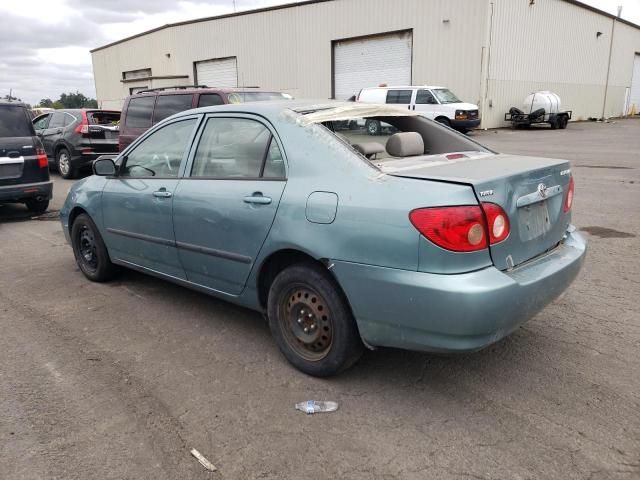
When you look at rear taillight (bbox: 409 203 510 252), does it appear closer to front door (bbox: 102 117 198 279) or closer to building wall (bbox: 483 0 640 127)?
front door (bbox: 102 117 198 279)

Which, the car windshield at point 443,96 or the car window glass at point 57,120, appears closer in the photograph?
the car window glass at point 57,120

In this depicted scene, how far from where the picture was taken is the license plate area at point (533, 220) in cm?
296

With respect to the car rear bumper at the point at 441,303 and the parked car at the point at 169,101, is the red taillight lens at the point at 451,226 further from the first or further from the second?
the parked car at the point at 169,101

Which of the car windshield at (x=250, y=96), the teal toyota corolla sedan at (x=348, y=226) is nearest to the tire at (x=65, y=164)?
the car windshield at (x=250, y=96)

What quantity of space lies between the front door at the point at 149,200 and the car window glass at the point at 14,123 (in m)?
4.33

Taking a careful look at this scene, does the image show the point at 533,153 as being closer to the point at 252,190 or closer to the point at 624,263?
the point at 624,263

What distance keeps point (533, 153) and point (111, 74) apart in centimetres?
3780

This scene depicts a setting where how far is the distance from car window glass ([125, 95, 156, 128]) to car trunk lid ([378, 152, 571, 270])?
748 cm

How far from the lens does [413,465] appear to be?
2475mm

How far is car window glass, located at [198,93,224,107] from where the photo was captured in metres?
8.74

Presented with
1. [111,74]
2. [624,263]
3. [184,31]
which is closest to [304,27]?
[184,31]

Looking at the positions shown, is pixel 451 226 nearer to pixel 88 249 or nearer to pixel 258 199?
pixel 258 199

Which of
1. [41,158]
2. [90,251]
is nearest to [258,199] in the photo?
[90,251]

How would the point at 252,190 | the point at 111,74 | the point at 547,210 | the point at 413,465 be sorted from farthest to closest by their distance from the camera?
the point at 111,74, the point at 252,190, the point at 547,210, the point at 413,465
